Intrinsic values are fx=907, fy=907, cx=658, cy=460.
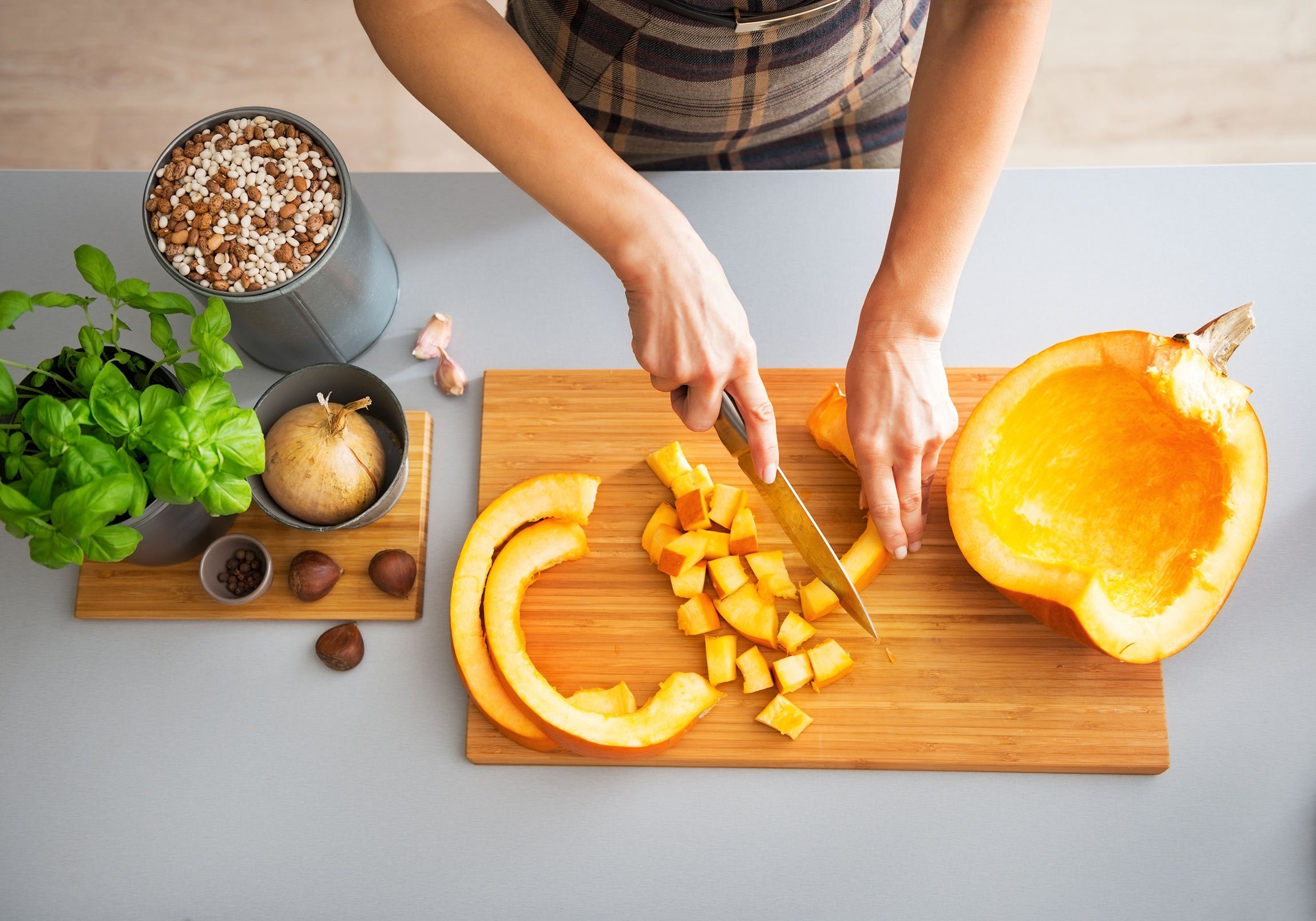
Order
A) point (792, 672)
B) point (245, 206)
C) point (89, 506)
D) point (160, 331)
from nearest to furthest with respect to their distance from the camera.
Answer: point (89, 506)
point (160, 331)
point (245, 206)
point (792, 672)

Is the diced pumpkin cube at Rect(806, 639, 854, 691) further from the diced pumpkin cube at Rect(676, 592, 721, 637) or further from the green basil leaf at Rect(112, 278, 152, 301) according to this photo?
the green basil leaf at Rect(112, 278, 152, 301)

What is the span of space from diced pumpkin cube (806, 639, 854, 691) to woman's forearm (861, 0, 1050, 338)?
17.4 inches

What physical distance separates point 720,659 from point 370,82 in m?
2.28

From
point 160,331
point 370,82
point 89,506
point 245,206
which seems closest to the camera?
point 89,506

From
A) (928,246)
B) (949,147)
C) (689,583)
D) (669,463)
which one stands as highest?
(949,147)

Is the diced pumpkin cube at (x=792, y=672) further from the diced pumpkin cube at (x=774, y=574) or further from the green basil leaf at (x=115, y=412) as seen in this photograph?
the green basil leaf at (x=115, y=412)

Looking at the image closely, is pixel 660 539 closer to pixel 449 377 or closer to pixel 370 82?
pixel 449 377

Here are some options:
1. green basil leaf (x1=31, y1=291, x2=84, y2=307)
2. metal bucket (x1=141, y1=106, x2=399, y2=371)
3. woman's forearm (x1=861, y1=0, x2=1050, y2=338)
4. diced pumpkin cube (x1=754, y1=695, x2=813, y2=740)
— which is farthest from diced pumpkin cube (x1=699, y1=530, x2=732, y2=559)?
green basil leaf (x1=31, y1=291, x2=84, y2=307)

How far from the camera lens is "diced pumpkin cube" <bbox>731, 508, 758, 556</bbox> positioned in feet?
4.31

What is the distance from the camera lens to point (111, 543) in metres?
0.99

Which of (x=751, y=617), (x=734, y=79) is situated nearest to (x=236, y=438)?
(x=751, y=617)

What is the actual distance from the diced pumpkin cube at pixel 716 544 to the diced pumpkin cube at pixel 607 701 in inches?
8.9

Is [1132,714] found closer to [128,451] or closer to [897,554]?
[897,554]

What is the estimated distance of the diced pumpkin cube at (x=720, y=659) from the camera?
1.27 metres
